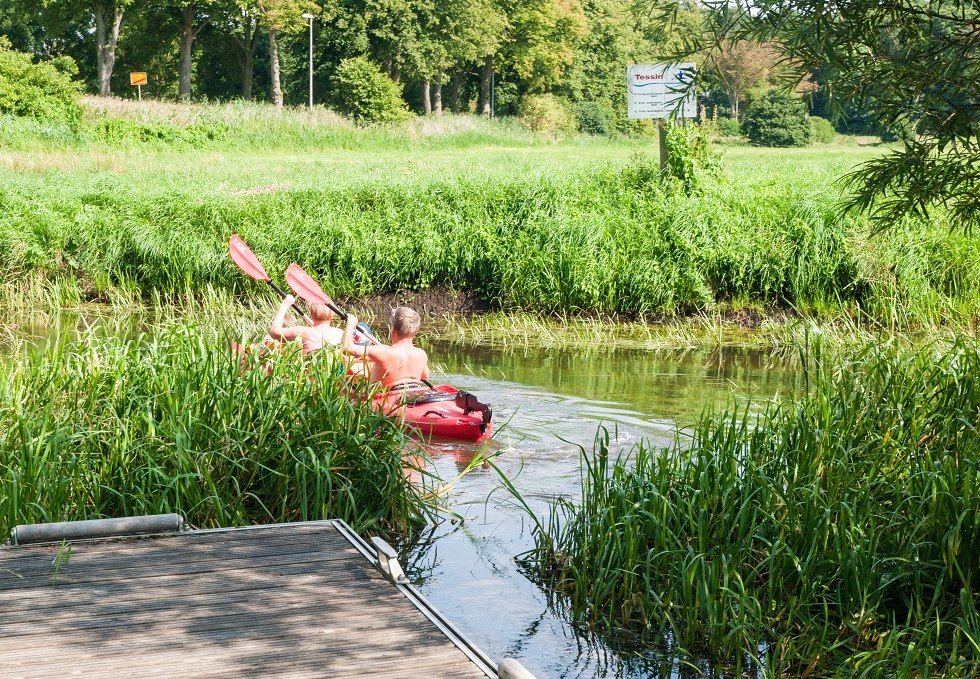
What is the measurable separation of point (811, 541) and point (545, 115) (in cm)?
5769

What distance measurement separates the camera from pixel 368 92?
54094mm

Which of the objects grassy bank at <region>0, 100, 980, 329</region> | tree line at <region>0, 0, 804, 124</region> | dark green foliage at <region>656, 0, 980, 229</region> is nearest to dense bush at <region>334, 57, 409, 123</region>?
tree line at <region>0, 0, 804, 124</region>

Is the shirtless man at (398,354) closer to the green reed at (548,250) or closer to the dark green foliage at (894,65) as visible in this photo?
the dark green foliage at (894,65)

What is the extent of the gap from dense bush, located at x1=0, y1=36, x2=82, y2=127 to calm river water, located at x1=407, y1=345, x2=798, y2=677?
83.2 ft

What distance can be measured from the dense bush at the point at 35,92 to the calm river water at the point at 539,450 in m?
25.3

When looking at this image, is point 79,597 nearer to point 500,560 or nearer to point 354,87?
point 500,560

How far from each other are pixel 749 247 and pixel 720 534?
337 inches

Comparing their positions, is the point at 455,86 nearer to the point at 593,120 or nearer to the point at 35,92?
the point at 593,120

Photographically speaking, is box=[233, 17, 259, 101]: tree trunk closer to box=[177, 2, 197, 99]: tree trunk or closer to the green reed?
box=[177, 2, 197, 99]: tree trunk

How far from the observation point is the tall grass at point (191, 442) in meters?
5.41

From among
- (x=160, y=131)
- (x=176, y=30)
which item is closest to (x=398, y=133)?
(x=160, y=131)

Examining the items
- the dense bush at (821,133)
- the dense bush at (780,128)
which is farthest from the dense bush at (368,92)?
the dense bush at (821,133)

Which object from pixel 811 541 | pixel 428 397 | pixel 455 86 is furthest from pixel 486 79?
pixel 811 541

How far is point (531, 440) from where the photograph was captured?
866 centimetres
